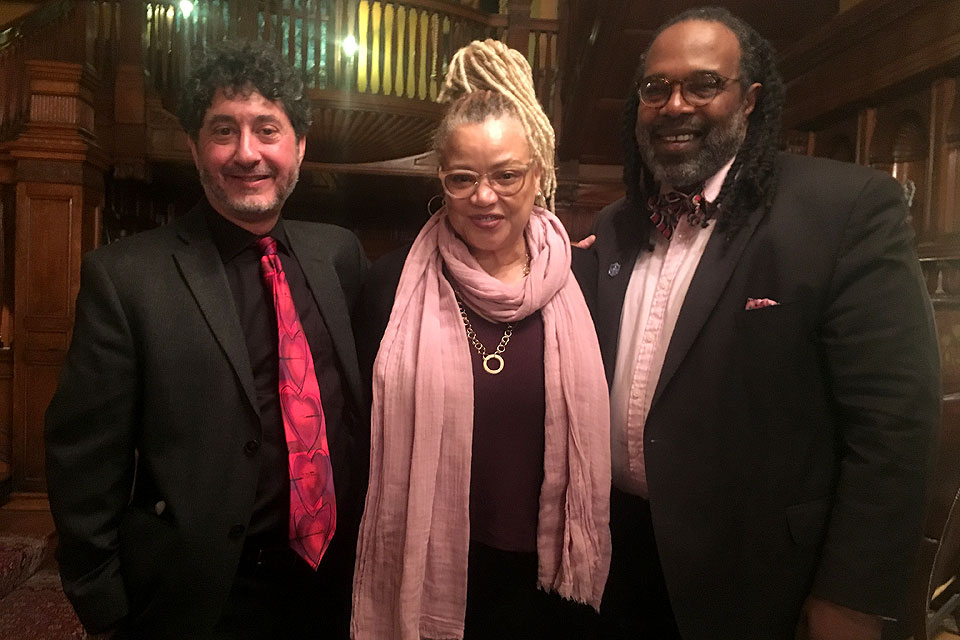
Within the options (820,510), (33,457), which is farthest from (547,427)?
(33,457)

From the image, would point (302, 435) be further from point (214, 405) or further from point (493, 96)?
point (493, 96)

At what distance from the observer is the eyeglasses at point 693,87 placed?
1.14m

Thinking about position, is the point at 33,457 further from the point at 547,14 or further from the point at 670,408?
the point at 547,14

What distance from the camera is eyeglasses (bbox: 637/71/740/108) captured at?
1.14 m

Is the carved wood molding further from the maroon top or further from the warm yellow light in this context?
the warm yellow light

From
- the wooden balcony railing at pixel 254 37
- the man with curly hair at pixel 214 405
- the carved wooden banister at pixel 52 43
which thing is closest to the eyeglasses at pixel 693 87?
the man with curly hair at pixel 214 405

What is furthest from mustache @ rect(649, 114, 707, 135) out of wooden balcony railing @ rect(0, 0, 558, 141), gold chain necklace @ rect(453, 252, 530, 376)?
wooden balcony railing @ rect(0, 0, 558, 141)

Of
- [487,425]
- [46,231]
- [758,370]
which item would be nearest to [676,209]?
[758,370]

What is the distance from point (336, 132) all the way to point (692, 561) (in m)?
3.34

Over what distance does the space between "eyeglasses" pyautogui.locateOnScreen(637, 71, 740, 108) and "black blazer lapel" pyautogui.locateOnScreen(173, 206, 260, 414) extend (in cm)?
99

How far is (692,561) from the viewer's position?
111cm

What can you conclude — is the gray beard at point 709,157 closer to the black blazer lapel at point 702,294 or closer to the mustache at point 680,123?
the mustache at point 680,123

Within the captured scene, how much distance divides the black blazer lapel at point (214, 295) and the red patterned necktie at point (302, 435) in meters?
0.08

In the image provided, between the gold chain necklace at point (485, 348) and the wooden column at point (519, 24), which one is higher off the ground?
the wooden column at point (519, 24)
